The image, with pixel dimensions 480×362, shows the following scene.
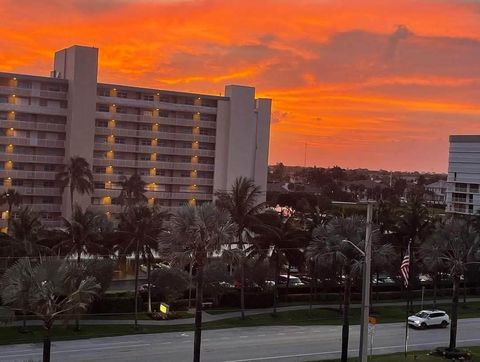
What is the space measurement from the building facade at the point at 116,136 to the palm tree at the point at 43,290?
57516 mm

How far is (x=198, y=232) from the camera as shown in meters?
24.6

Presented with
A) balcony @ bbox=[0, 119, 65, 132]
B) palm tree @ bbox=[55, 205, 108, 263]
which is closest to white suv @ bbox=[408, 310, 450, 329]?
palm tree @ bbox=[55, 205, 108, 263]

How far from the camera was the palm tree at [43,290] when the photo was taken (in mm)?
19125

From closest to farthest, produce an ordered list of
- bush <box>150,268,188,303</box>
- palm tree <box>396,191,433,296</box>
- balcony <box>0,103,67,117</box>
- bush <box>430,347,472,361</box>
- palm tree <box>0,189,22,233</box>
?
bush <box>430,347,472,361</box>, bush <box>150,268,188,303</box>, palm tree <box>396,191,433,296</box>, palm tree <box>0,189,22,233</box>, balcony <box>0,103,67,117</box>

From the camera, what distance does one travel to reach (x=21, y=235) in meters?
43.5

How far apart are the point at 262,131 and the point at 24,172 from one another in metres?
37.2

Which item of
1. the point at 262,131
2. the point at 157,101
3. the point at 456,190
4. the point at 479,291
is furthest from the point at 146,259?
the point at 456,190

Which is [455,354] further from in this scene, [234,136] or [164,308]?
[234,136]

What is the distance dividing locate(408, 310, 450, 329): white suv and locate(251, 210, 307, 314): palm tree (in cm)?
928

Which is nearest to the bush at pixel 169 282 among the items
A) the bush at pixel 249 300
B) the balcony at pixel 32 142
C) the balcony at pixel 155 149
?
the bush at pixel 249 300

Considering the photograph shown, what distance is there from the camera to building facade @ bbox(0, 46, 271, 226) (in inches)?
3223

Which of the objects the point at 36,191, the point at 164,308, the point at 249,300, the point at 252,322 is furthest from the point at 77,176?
the point at 252,322

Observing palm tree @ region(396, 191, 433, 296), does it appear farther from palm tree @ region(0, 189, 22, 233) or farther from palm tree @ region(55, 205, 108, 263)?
palm tree @ region(0, 189, 22, 233)

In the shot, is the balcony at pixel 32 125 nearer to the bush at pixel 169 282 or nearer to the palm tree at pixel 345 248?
the bush at pixel 169 282
